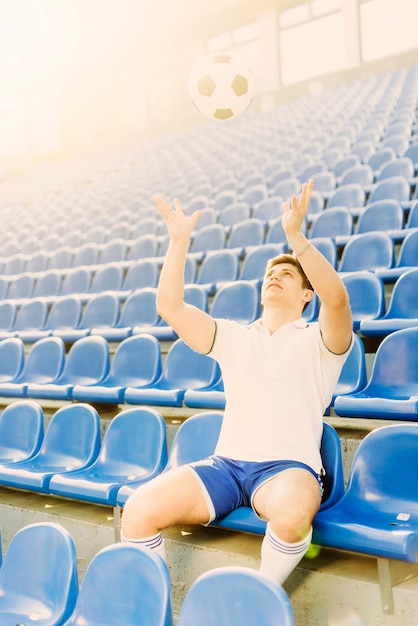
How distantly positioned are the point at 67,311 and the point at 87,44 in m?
14.8

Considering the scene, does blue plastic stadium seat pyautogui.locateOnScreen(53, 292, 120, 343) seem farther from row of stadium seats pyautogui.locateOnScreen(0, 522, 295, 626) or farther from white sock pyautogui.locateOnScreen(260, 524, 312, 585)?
white sock pyautogui.locateOnScreen(260, 524, 312, 585)

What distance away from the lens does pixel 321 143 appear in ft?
26.1

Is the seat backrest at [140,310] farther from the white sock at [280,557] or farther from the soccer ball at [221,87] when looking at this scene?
the white sock at [280,557]

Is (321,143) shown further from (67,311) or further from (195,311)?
(195,311)

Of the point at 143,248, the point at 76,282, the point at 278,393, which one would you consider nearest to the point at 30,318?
the point at 76,282

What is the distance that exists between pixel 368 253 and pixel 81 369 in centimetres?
156

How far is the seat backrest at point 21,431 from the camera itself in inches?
108

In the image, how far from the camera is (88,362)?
3.45 metres

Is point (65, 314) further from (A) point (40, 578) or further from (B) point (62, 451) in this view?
(A) point (40, 578)

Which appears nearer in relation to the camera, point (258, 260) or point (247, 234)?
point (258, 260)

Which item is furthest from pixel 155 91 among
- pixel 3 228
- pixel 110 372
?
pixel 110 372

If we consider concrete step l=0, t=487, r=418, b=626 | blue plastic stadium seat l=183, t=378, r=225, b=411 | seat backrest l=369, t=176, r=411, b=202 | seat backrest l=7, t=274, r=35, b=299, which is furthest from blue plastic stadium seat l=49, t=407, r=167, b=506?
seat backrest l=7, t=274, r=35, b=299

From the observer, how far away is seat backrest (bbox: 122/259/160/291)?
463 cm

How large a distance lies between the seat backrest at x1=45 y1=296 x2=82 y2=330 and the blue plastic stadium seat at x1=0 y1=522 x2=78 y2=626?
8.95 ft
